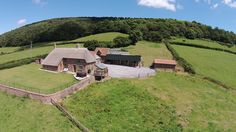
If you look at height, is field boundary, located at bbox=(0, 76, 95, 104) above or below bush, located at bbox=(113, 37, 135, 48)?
below

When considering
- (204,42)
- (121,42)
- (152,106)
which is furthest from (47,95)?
(204,42)

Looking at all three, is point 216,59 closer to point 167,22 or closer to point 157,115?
point 167,22

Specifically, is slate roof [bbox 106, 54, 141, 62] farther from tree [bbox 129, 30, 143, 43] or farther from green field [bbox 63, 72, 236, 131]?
tree [bbox 129, 30, 143, 43]

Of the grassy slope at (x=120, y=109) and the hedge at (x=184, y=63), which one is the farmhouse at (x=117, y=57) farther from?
the grassy slope at (x=120, y=109)

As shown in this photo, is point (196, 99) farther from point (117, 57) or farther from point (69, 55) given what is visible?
point (69, 55)

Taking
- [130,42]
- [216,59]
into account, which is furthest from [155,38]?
[216,59]

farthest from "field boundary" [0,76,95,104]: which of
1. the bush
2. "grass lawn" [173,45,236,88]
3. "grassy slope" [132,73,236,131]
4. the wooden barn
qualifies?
the bush

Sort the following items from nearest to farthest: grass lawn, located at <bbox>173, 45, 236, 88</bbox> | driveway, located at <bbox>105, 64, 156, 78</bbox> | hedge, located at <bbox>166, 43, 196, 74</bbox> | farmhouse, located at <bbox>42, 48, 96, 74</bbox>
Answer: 1. driveway, located at <bbox>105, 64, 156, 78</bbox>
2. farmhouse, located at <bbox>42, 48, 96, 74</bbox>
3. hedge, located at <bbox>166, 43, 196, 74</bbox>
4. grass lawn, located at <bbox>173, 45, 236, 88</bbox>
